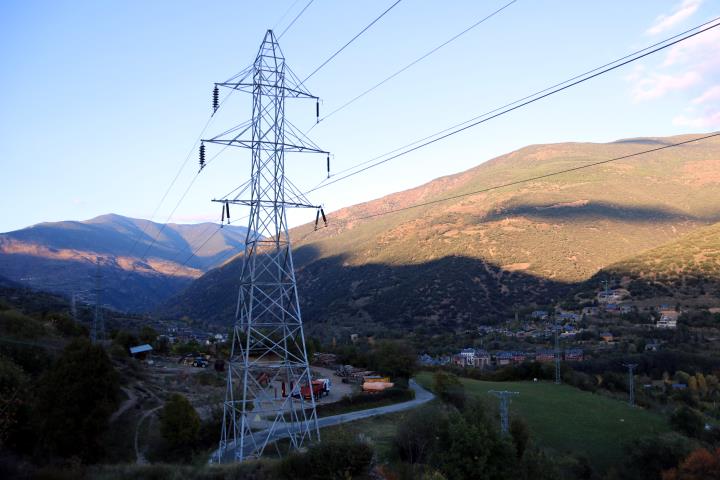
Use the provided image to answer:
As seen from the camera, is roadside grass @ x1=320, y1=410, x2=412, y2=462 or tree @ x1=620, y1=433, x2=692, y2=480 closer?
roadside grass @ x1=320, y1=410, x2=412, y2=462

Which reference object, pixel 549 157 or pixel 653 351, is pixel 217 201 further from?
pixel 549 157

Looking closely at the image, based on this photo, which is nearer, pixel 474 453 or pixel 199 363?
pixel 474 453

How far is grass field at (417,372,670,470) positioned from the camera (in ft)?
101

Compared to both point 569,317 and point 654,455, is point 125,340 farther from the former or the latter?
point 569,317

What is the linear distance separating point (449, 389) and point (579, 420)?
7.44 metres

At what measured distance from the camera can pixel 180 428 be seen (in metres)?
26.0

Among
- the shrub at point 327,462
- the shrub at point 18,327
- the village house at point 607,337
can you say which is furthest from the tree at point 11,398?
the village house at point 607,337

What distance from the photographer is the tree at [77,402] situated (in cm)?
2198

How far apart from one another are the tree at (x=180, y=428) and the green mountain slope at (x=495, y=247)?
52121mm

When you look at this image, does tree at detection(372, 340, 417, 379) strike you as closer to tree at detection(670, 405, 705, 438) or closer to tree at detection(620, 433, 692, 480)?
tree at detection(670, 405, 705, 438)

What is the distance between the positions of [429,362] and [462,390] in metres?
21.5

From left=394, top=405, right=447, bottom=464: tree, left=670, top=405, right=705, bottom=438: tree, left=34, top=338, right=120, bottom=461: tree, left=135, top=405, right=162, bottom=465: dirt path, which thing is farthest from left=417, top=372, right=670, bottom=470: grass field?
left=34, top=338, right=120, bottom=461: tree

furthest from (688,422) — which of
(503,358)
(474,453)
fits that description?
(503,358)

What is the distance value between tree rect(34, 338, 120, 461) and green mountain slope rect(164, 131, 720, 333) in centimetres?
5441
